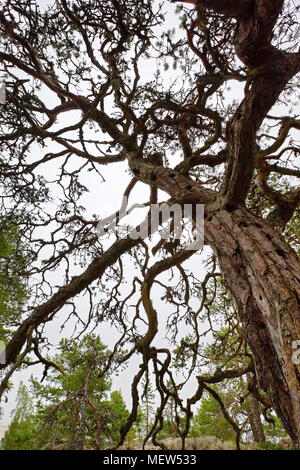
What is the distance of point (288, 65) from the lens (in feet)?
7.38

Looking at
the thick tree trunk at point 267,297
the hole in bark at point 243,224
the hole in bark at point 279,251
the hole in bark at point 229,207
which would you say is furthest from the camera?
the hole in bark at point 229,207

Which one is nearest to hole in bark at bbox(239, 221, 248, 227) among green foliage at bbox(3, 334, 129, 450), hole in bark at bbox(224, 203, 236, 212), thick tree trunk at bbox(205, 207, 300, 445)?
thick tree trunk at bbox(205, 207, 300, 445)

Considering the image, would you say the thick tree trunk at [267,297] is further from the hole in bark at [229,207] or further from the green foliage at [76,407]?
the green foliage at [76,407]

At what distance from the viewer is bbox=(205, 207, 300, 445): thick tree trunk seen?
1266 millimetres

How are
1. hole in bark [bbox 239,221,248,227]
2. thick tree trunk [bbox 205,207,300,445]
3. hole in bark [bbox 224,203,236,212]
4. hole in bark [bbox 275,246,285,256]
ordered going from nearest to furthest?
thick tree trunk [bbox 205,207,300,445] → hole in bark [bbox 275,246,285,256] → hole in bark [bbox 239,221,248,227] → hole in bark [bbox 224,203,236,212]

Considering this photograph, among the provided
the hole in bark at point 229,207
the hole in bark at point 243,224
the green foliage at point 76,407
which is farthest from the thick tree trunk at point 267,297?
the green foliage at point 76,407

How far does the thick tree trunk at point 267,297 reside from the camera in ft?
4.15

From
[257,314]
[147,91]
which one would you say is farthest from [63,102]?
[257,314]

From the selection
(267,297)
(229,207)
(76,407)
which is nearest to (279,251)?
(267,297)

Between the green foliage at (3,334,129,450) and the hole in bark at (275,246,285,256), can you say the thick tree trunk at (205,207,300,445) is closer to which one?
the hole in bark at (275,246,285,256)

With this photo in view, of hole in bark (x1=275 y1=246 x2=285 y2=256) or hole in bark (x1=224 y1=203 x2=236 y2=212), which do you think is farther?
hole in bark (x1=224 y1=203 x2=236 y2=212)

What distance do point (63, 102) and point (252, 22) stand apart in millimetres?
3260
